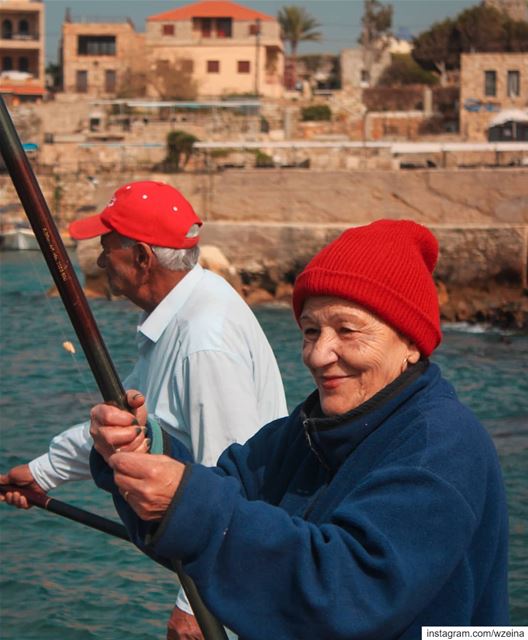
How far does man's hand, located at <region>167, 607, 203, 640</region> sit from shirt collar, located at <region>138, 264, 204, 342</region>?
0.77m

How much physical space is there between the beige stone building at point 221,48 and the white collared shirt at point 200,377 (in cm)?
6093

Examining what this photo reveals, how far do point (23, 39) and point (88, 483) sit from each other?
208ft

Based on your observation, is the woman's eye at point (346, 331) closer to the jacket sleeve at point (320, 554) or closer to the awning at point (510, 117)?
the jacket sleeve at point (320, 554)

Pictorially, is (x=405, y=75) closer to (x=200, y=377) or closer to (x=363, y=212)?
(x=363, y=212)

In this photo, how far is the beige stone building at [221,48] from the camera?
215 ft

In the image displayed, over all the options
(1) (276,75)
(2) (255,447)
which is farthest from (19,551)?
(1) (276,75)

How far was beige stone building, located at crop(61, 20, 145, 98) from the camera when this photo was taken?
66.9 metres

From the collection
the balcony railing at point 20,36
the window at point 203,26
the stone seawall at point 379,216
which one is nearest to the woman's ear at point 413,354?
the stone seawall at point 379,216

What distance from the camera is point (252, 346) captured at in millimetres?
3715

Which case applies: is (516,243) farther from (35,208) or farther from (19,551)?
(35,208)

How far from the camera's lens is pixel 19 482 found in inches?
153

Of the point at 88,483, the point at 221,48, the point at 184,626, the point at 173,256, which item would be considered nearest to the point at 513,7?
the point at 221,48

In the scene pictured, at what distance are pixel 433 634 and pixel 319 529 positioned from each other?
28 cm

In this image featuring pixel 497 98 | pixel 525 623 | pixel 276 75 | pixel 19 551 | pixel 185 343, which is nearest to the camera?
pixel 185 343
